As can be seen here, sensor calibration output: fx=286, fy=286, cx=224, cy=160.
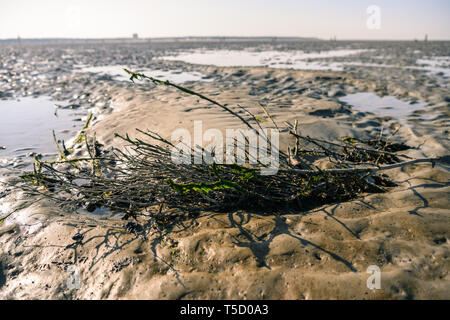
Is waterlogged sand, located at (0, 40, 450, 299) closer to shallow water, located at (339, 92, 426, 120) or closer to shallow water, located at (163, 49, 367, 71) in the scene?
shallow water, located at (339, 92, 426, 120)

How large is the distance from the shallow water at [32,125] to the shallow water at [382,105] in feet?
19.1

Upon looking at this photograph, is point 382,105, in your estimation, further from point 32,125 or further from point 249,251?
point 32,125

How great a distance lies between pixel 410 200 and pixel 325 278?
3.45 feet

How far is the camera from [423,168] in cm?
255

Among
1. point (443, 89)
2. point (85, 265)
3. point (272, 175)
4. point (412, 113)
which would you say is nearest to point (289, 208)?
point (272, 175)

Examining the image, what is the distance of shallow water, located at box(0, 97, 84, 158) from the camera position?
4.43 m

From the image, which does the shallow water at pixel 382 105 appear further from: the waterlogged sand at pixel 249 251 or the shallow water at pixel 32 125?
the shallow water at pixel 32 125

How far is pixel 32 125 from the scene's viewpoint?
5574mm

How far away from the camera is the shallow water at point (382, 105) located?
567cm

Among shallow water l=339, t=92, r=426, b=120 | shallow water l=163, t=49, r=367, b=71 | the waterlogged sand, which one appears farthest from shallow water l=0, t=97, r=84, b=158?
shallow water l=163, t=49, r=367, b=71

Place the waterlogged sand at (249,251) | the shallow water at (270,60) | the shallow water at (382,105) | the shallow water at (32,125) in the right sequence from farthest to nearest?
the shallow water at (270,60), the shallow water at (382,105), the shallow water at (32,125), the waterlogged sand at (249,251)

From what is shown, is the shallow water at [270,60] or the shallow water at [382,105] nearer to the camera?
the shallow water at [382,105]

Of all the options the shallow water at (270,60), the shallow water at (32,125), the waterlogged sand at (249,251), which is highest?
the shallow water at (270,60)

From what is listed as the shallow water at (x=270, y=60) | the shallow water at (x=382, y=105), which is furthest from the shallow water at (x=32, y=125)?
the shallow water at (x=270, y=60)
